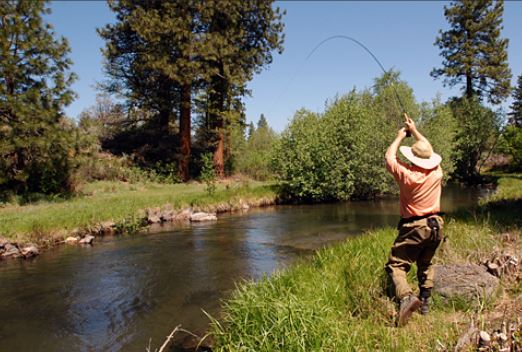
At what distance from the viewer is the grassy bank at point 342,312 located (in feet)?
14.8

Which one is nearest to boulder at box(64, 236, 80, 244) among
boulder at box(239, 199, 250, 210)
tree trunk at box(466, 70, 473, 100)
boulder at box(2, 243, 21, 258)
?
boulder at box(2, 243, 21, 258)

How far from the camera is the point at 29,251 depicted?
12.7 metres

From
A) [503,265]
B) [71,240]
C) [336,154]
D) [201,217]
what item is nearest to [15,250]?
[71,240]

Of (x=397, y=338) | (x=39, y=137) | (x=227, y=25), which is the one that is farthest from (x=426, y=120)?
(x=397, y=338)

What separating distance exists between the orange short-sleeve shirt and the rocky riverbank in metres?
11.7

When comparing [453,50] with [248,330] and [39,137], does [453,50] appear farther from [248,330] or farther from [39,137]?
[248,330]

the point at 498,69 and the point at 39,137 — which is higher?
the point at 498,69

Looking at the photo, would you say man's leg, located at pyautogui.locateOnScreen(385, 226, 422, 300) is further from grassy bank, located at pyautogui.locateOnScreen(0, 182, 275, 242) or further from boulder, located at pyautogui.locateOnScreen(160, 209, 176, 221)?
boulder, located at pyautogui.locateOnScreen(160, 209, 176, 221)

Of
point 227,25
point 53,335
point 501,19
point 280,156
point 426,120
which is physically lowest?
point 53,335

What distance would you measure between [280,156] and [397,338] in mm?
21640

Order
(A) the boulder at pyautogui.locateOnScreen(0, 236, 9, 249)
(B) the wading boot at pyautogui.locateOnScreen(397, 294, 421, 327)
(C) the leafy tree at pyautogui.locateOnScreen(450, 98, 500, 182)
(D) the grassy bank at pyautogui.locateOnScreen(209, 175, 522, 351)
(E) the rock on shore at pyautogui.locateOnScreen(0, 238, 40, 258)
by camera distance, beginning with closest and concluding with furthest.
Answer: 1. (D) the grassy bank at pyautogui.locateOnScreen(209, 175, 522, 351)
2. (B) the wading boot at pyautogui.locateOnScreen(397, 294, 421, 327)
3. (E) the rock on shore at pyautogui.locateOnScreen(0, 238, 40, 258)
4. (A) the boulder at pyautogui.locateOnScreen(0, 236, 9, 249)
5. (C) the leafy tree at pyautogui.locateOnScreen(450, 98, 500, 182)

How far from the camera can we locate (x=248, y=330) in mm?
5066

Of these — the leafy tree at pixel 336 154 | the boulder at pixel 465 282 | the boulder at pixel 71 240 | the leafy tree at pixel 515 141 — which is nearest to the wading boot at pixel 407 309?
the boulder at pixel 465 282

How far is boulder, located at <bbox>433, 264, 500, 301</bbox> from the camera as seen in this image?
5434mm
